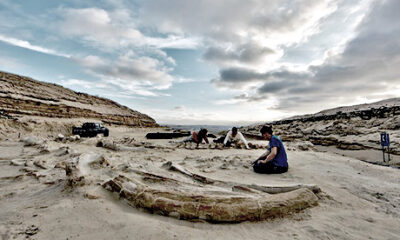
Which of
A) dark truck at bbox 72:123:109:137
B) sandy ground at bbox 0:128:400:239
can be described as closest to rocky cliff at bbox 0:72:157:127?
dark truck at bbox 72:123:109:137

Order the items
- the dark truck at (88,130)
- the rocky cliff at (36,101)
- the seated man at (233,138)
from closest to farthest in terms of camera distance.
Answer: the seated man at (233,138) → the dark truck at (88,130) → the rocky cliff at (36,101)

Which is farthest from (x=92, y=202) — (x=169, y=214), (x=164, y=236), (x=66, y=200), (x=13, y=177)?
(x=13, y=177)

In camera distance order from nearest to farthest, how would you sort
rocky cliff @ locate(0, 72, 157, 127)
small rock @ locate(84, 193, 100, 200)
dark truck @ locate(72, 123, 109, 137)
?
small rock @ locate(84, 193, 100, 200) → dark truck @ locate(72, 123, 109, 137) → rocky cliff @ locate(0, 72, 157, 127)

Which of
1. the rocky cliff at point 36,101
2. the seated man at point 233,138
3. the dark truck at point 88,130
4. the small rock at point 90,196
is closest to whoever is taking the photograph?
the small rock at point 90,196

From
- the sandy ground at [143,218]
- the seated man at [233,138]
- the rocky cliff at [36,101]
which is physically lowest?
the sandy ground at [143,218]

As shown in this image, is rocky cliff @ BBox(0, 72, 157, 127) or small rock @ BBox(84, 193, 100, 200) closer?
small rock @ BBox(84, 193, 100, 200)

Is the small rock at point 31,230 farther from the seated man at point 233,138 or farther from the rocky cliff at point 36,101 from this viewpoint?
the rocky cliff at point 36,101

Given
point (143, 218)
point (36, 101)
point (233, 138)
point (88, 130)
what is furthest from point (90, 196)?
point (36, 101)

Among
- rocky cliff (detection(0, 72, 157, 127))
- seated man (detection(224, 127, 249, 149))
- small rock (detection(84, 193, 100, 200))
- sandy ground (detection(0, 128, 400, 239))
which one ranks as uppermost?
rocky cliff (detection(0, 72, 157, 127))

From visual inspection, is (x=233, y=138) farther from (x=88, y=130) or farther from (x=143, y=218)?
(x=88, y=130)

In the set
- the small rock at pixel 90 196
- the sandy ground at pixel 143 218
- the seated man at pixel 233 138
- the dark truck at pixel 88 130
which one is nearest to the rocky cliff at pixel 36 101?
the dark truck at pixel 88 130

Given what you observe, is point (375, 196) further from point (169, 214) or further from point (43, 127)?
point (43, 127)

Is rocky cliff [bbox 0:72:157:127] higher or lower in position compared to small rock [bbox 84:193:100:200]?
higher

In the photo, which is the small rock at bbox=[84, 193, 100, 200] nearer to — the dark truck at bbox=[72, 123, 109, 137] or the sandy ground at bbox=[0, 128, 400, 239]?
the sandy ground at bbox=[0, 128, 400, 239]
